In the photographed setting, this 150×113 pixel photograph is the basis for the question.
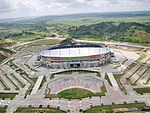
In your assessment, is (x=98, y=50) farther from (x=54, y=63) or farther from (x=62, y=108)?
(x=62, y=108)

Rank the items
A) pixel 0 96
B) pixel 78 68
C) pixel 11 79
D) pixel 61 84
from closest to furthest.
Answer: pixel 0 96 < pixel 61 84 < pixel 11 79 < pixel 78 68

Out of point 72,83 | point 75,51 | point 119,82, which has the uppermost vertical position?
point 75,51

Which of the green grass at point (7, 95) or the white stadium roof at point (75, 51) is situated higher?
the white stadium roof at point (75, 51)

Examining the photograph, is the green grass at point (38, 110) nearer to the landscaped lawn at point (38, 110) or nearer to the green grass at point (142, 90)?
the landscaped lawn at point (38, 110)

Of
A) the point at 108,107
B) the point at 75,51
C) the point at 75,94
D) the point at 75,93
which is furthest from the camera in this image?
the point at 75,51

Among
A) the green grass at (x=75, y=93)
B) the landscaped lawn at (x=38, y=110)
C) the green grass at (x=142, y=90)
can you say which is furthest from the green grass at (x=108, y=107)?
the landscaped lawn at (x=38, y=110)

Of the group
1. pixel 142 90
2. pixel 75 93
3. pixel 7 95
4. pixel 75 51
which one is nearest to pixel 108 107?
pixel 75 93

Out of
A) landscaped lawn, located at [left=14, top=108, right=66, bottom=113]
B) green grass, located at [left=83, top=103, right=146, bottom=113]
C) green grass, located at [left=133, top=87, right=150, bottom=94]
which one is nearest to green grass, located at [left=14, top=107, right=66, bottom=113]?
landscaped lawn, located at [left=14, top=108, right=66, bottom=113]

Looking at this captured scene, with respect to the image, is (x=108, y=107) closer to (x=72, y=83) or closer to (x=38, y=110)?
(x=72, y=83)

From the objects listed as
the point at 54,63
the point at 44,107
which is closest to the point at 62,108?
the point at 44,107

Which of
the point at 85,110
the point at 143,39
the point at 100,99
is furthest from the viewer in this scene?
the point at 143,39

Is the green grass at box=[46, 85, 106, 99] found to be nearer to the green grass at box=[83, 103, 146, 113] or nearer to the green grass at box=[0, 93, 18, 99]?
the green grass at box=[83, 103, 146, 113]
